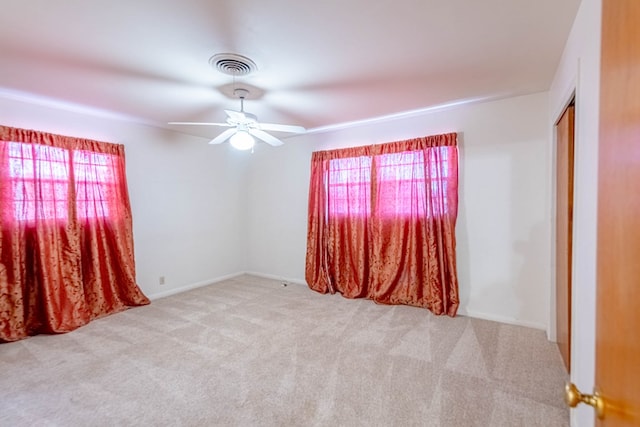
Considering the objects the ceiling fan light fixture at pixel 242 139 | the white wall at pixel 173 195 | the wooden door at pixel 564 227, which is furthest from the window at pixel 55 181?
the wooden door at pixel 564 227

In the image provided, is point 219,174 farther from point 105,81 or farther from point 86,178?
point 105,81

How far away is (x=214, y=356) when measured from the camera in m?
2.52

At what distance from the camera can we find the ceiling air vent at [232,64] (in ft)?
6.97

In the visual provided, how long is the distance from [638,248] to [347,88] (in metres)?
2.58

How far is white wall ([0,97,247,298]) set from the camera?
338 cm

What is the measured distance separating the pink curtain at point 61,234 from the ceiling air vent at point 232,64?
2.18 metres

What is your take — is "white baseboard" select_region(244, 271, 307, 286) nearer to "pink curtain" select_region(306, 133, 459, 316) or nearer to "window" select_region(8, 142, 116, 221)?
"pink curtain" select_region(306, 133, 459, 316)

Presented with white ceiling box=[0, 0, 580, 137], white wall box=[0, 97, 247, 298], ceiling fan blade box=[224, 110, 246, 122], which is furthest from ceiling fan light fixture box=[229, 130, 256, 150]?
white wall box=[0, 97, 247, 298]

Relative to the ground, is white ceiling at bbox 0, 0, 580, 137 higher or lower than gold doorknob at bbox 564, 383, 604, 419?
higher

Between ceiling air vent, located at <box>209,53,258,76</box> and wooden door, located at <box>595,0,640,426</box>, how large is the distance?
2.03m

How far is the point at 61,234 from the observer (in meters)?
3.14

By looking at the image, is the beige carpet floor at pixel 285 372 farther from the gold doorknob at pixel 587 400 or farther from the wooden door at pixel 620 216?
the wooden door at pixel 620 216

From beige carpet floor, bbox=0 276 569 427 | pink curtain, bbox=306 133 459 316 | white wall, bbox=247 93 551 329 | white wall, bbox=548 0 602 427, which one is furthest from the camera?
pink curtain, bbox=306 133 459 316

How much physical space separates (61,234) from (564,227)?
475 cm
